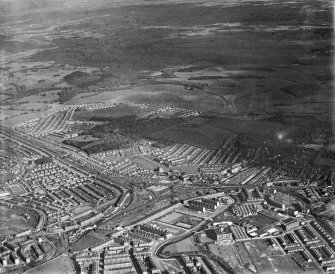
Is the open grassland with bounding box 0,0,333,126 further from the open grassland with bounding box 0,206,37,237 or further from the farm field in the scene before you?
the farm field

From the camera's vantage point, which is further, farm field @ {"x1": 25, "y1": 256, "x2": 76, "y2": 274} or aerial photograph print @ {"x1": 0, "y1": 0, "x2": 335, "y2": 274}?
aerial photograph print @ {"x1": 0, "y1": 0, "x2": 335, "y2": 274}

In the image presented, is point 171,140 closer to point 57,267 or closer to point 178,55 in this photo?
point 57,267

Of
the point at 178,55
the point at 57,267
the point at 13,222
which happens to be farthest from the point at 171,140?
the point at 178,55

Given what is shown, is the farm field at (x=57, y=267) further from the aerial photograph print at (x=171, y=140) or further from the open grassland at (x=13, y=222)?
the open grassland at (x=13, y=222)

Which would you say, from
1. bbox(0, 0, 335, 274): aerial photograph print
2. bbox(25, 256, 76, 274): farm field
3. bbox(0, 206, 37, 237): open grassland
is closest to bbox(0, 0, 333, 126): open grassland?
bbox(0, 0, 335, 274): aerial photograph print

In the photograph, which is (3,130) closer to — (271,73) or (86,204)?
(86,204)

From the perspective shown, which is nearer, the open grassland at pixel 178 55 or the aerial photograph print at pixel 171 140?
the aerial photograph print at pixel 171 140

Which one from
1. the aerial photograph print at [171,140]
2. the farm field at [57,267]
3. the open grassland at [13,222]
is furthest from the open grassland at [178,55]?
the farm field at [57,267]

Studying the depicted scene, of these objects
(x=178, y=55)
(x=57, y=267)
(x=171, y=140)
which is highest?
(x=178, y=55)
